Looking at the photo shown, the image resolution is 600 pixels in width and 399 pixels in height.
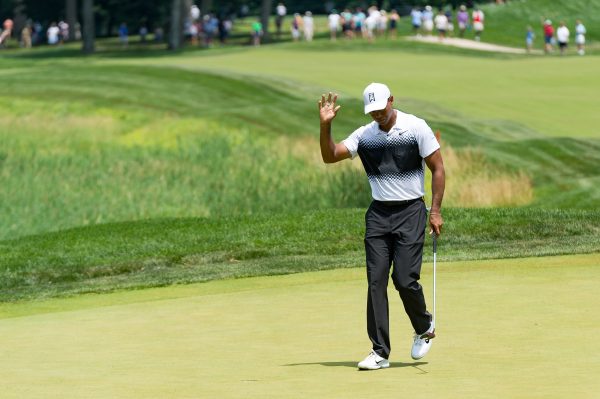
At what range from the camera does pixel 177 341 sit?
39.3 feet

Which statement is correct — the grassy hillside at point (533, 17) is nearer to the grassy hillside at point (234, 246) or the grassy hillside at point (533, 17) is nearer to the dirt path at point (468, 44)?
the dirt path at point (468, 44)

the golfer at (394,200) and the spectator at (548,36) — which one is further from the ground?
the golfer at (394,200)

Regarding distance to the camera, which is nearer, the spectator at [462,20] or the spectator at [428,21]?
the spectator at [462,20]

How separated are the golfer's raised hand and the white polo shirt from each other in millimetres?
255

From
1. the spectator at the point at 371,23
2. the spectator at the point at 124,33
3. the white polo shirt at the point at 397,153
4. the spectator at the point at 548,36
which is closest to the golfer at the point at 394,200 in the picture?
the white polo shirt at the point at 397,153

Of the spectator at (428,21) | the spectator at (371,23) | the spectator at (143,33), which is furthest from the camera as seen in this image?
the spectator at (143,33)

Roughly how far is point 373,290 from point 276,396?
1.88 meters

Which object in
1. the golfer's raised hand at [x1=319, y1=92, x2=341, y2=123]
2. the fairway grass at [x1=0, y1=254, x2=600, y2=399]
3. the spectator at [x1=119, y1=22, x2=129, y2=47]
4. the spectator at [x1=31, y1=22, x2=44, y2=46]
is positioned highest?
the golfer's raised hand at [x1=319, y1=92, x2=341, y2=123]

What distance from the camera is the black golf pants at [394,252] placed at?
10773mm

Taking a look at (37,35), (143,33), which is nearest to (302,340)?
(143,33)

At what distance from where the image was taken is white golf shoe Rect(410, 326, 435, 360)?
10617 millimetres

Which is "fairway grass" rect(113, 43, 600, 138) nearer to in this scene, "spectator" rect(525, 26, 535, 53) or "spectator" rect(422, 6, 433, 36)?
"spectator" rect(525, 26, 535, 53)

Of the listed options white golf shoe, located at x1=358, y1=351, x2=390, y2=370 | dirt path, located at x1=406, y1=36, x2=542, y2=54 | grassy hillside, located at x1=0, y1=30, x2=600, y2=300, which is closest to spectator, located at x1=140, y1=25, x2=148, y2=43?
dirt path, located at x1=406, y1=36, x2=542, y2=54

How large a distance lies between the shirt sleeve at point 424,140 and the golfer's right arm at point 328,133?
1.70ft
